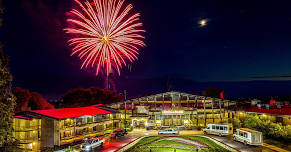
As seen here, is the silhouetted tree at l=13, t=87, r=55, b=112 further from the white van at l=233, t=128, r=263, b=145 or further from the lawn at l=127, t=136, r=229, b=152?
the white van at l=233, t=128, r=263, b=145

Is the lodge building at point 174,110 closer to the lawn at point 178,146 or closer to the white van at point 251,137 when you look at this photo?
the lawn at point 178,146

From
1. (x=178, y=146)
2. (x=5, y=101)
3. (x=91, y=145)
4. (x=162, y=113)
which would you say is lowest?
(x=178, y=146)

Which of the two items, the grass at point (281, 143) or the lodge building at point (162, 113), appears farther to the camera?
the lodge building at point (162, 113)

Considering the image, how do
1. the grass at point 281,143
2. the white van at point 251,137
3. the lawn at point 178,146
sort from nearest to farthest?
1. the grass at point 281,143
2. the lawn at point 178,146
3. the white van at point 251,137

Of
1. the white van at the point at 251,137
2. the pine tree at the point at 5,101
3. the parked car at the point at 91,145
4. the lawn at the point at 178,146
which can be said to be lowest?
the lawn at the point at 178,146

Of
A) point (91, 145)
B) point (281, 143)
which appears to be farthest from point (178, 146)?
point (281, 143)

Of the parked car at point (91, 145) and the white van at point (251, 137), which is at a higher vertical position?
the white van at point (251, 137)

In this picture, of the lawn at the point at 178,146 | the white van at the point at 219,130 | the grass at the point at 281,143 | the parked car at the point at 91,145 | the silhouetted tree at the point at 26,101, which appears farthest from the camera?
the silhouetted tree at the point at 26,101

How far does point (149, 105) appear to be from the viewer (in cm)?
4934

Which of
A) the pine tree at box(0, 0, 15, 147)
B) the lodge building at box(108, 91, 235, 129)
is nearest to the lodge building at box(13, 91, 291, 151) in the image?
the lodge building at box(108, 91, 235, 129)

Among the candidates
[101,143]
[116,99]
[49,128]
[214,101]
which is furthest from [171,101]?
[116,99]

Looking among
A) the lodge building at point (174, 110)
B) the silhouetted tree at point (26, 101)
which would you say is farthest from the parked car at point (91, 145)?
the silhouetted tree at point (26, 101)

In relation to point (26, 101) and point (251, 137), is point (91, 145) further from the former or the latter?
point (26, 101)

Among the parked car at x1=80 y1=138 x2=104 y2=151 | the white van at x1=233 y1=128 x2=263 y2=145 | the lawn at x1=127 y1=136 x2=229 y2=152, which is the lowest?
the lawn at x1=127 y1=136 x2=229 y2=152
